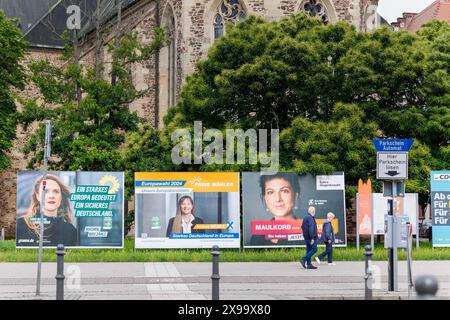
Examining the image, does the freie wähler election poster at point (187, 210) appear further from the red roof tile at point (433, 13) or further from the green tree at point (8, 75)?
the red roof tile at point (433, 13)

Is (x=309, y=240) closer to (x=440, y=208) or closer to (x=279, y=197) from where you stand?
(x=279, y=197)

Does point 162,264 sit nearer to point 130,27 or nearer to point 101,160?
point 101,160

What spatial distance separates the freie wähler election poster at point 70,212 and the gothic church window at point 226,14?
13.9 meters

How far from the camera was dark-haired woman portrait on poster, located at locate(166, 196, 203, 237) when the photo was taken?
73.9 feet

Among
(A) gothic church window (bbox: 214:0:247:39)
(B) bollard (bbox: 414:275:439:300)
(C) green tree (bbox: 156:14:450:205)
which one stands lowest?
(B) bollard (bbox: 414:275:439:300)

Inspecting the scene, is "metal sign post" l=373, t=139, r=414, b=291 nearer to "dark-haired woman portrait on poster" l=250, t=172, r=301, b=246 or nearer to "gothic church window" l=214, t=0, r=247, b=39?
"dark-haired woman portrait on poster" l=250, t=172, r=301, b=246

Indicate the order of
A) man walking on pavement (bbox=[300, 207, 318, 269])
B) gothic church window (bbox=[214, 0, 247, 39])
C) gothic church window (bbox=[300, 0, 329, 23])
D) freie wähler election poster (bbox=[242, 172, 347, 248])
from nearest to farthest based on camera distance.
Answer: man walking on pavement (bbox=[300, 207, 318, 269]) → freie wähler election poster (bbox=[242, 172, 347, 248]) → gothic church window (bbox=[214, 0, 247, 39]) → gothic church window (bbox=[300, 0, 329, 23])

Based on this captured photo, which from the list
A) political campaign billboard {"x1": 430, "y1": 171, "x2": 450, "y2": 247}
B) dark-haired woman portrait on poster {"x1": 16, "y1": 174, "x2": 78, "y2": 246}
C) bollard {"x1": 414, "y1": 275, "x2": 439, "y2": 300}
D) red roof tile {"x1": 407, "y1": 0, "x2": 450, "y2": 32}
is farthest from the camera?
red roof tile {"x1": 407, "y1": 0, "x2": 450, "y2": 32}

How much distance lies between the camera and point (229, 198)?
22.9 metres

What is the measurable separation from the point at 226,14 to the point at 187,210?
14.3 metres

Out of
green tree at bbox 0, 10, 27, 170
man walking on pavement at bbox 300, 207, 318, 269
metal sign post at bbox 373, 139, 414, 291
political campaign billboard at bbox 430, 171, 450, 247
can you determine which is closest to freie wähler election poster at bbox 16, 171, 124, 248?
man walking on pavement at bbox 300, 207, 318, 269

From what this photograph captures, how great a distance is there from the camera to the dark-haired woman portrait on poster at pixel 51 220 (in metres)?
22.3
